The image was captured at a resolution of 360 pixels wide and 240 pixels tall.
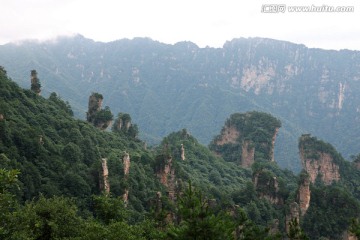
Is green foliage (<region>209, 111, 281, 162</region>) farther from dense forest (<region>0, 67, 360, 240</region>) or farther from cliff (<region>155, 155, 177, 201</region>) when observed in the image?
cliff (<region>155, 155, 177, 201</region>)

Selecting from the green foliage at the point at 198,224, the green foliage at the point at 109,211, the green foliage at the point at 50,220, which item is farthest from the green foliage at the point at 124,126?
the green foliage at the point at 198,224

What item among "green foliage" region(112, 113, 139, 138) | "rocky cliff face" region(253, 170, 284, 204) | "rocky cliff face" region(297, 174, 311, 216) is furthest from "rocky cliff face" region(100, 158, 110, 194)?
"green foliage" region(112, 113, 139, 138)

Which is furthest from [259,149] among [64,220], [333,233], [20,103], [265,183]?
[64,220]

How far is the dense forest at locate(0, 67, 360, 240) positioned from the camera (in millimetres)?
32000

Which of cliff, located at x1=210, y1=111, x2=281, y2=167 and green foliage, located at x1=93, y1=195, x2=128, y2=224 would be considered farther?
cliff, located at x1=210, y1=111, x2=281, y2=167

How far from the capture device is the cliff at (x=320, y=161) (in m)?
109

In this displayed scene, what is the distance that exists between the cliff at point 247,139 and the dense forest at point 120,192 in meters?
22.5

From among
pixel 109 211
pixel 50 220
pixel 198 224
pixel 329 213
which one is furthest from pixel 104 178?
pixel 329 213

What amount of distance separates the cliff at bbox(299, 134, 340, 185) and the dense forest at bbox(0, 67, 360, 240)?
8.17 ft

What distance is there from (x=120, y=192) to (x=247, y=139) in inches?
2913

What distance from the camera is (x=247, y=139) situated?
419 feet

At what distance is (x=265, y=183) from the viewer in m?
78.6

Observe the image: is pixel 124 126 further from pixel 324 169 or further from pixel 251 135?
pixel 324 169

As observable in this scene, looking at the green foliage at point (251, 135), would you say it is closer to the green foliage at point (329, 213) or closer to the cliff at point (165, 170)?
the cliff at point (165, 170)
